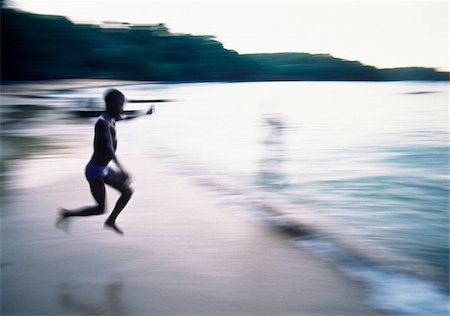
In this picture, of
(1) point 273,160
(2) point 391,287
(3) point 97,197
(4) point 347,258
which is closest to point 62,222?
(3) point 97,197

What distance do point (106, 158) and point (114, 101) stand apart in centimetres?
51

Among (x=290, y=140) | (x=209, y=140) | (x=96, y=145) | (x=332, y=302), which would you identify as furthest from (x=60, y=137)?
(x=332, y=302)

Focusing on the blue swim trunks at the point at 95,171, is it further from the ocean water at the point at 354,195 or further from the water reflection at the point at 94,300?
the ocean water at the point at 354,195

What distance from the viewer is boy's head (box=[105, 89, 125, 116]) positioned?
3.77 metres

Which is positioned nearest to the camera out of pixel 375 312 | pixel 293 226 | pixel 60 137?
pixel 375 312

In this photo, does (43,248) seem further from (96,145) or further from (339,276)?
(339,276)

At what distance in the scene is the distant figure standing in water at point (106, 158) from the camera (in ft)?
12.4

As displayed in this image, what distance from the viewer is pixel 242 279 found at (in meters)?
4.05

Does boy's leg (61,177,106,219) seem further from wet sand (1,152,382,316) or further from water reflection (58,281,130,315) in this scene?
water reflection (58,281,130,315)

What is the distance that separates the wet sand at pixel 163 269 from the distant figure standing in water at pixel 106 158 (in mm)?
631

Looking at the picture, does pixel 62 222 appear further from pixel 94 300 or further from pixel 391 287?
pixel 391 287

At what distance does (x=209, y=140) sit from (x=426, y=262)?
41.3ft

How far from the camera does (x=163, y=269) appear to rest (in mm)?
4195

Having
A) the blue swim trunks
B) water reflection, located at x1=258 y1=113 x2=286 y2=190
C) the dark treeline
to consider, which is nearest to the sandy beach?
the blue swim trunks
